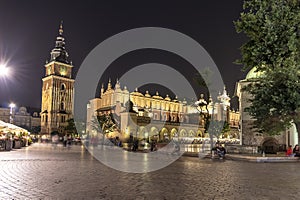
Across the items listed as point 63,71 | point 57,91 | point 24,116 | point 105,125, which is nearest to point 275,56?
point 105,125

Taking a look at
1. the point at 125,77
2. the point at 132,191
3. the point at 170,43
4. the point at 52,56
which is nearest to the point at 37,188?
the point at 132,191

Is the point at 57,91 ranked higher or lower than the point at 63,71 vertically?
lower

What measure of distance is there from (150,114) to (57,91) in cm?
4306

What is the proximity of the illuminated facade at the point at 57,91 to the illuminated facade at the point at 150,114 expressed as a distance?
13.5 m

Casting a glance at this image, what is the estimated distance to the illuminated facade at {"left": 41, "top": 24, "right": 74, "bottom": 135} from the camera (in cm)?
11466

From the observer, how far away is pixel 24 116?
496 feet

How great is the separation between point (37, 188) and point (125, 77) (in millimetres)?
97535

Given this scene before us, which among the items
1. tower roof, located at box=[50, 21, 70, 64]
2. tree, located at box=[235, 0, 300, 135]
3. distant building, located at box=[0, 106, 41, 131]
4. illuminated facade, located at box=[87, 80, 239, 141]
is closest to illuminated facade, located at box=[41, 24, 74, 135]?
tower roof, located at box=[50, 21, 70, 64]

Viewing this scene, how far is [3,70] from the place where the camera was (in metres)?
21.7

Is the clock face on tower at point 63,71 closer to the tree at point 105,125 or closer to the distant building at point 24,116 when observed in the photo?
the distant building at point 24,116

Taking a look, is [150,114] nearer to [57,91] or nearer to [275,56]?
[57,91]

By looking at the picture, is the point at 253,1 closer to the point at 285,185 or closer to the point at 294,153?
the point at 294,153

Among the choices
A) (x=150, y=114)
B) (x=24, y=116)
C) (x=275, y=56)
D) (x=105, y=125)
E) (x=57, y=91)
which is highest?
(x=57, y=91)

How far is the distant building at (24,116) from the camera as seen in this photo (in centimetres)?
14512
